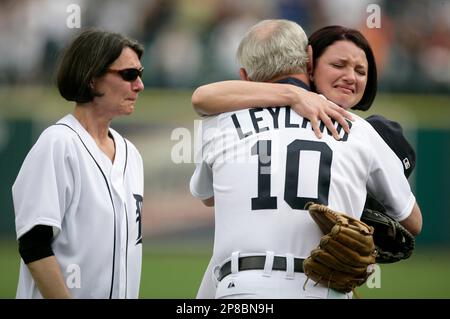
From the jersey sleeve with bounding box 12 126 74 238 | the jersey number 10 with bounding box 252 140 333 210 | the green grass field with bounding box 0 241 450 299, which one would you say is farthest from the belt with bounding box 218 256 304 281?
the green grass field with bounding box 0 241 450 299

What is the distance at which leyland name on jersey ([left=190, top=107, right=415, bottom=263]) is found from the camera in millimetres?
3158

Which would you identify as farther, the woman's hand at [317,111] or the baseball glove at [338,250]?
the woman's hand at [317,111]

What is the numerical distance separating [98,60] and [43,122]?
6.33 meters

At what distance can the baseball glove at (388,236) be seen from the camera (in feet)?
11.2

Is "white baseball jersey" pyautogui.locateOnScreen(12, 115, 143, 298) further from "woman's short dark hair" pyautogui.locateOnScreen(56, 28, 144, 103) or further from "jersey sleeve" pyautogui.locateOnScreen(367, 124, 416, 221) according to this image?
"jersey sleeve" pyautogui.locateOnScreen(367, 124, 416, 221)

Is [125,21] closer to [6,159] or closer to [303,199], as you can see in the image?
[6,159]

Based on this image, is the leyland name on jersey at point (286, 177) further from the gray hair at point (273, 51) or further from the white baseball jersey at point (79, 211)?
the white baseball jersey at point (79, 211)

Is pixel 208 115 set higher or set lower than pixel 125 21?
lower

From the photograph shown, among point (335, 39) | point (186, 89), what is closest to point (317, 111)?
point (335, 39)

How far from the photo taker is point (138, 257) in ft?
11.8

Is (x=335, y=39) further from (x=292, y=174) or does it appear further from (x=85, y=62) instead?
(x=85, y=62)

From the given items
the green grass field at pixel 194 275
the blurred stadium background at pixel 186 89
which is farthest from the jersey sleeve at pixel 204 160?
the blurred stadium background at pixel 186 89

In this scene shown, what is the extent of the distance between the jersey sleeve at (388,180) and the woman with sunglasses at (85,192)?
3.35 ft
